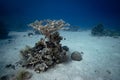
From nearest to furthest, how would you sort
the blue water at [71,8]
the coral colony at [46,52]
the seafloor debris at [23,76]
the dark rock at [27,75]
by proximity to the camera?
the seafloor debris at [23,76]
the dark rock at [27,75]
the coral colony at [46,52]
the blue water at [71,8]

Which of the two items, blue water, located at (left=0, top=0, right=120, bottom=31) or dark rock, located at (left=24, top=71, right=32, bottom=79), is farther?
blue water, located at (left=0, top=0, right=120, bottom=31)

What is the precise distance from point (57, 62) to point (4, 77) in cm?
311

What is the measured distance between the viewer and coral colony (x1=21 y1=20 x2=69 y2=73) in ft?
22.5

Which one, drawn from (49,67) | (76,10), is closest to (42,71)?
(49,67)

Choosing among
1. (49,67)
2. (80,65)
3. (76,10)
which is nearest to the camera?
(49,67)

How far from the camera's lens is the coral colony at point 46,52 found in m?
6.87

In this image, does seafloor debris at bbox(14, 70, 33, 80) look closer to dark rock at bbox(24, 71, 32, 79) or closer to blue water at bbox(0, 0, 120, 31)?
dark rock at bbox(24, 71, 32, 79)

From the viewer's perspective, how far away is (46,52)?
23.1 ft

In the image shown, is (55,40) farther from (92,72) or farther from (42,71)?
(92,72)

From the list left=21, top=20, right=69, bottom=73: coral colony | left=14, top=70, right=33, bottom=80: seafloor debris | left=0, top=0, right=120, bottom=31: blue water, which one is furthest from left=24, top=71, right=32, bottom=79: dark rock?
left=0, top=0, right=120, bottom=31: blue water

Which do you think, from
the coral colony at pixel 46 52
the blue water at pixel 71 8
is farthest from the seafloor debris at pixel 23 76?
the blue water at pixel 71 8

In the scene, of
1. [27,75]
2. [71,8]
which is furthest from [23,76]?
[71,8]

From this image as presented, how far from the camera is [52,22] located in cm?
768

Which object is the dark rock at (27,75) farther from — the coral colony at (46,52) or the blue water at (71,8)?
the blue water at (71,8)
